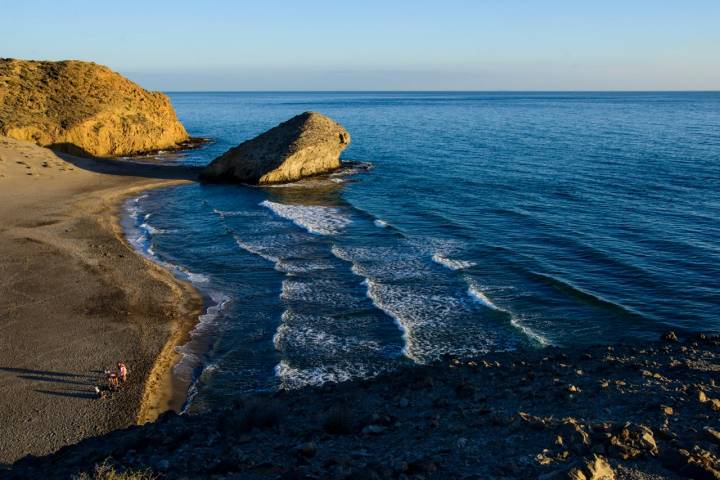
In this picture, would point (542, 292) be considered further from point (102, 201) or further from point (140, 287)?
point (102, 201)

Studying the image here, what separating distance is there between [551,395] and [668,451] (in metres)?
4.15

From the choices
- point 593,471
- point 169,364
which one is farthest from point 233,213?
Result: point 593,471

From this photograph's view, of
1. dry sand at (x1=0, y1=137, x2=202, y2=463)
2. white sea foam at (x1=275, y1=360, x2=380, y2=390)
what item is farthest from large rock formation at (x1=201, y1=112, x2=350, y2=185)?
white sea foam at (x1=275, y1=360, x2=380, y2=390)

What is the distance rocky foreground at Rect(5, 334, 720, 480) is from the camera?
36.1 ft

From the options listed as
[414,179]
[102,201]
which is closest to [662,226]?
[414,179]

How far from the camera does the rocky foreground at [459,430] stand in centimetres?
1102

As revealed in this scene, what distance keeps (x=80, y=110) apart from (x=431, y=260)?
165 feet

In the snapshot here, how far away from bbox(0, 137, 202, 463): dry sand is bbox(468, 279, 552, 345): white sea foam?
11962mm

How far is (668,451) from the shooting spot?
36.8 ft

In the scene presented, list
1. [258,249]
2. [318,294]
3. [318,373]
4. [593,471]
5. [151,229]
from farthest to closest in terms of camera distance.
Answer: [151,229] < [258,249] < [318,294] < [318,373] < [593,471]

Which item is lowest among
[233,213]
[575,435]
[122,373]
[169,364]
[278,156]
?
[169,364]

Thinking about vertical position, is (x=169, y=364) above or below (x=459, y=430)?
below

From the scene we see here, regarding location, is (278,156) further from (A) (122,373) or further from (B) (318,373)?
(A) (122,373)

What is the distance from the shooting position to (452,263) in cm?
3078
